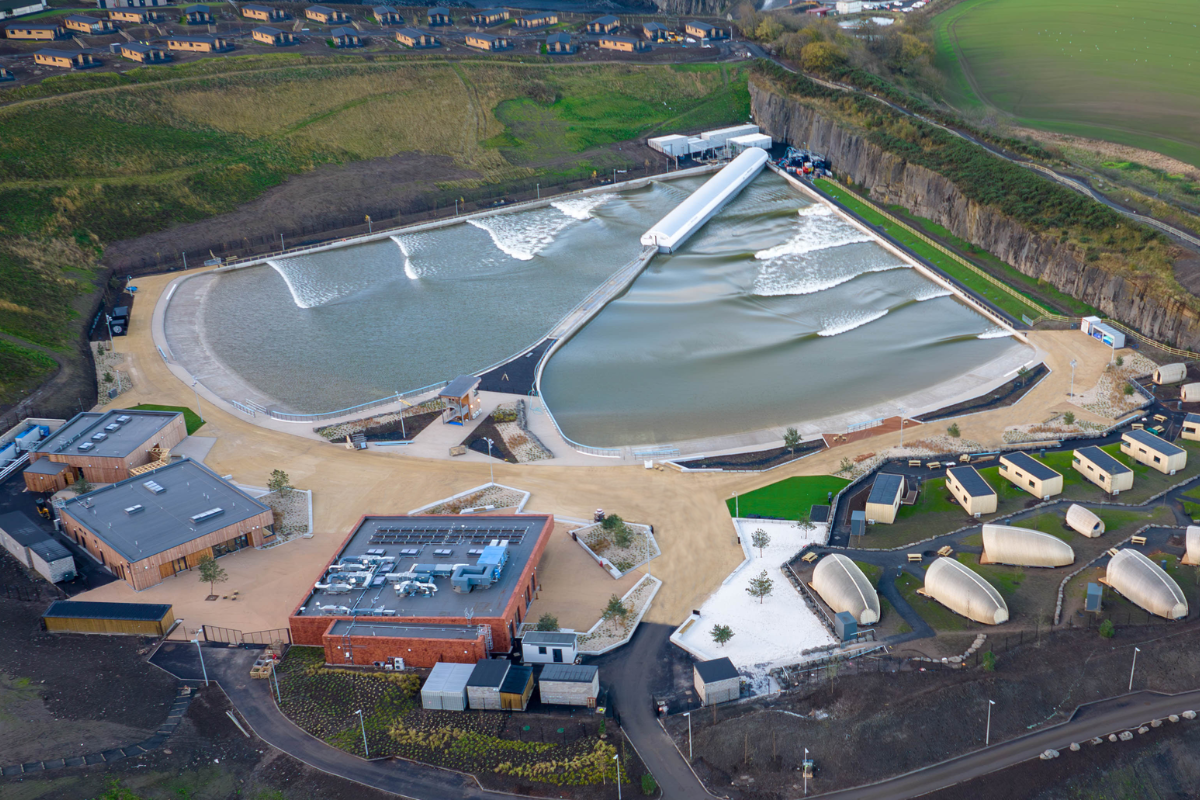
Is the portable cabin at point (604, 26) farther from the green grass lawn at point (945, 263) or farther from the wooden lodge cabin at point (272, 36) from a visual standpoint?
the green grass lawn at point (945, 263)

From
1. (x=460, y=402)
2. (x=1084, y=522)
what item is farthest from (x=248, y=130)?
(x=1084, y=522)

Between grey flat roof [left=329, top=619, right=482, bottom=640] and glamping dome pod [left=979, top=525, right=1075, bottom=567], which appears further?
glamping dome pod [left=979, top=525, right=1075, bottom=567]

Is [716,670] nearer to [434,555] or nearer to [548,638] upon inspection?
[548,638]

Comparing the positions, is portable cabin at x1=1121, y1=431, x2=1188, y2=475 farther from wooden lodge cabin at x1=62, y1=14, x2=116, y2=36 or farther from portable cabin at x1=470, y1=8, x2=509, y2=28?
wooden lodge cabin at x1=62, y1=14, x2=116, y2=36

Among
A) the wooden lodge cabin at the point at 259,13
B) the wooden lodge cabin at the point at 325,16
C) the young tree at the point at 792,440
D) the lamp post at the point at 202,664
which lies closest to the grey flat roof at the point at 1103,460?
the young tree at the point at 792,440

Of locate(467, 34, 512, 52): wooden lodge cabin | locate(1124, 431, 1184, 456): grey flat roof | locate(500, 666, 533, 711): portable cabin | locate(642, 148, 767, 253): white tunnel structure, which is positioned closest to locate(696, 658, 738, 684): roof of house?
locate(500, 666, 533, 711): portable cabin

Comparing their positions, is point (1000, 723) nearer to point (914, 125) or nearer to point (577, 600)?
point (577, 600)
